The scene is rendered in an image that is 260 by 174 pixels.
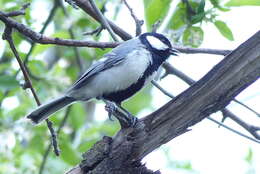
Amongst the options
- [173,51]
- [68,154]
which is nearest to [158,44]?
[173,51]

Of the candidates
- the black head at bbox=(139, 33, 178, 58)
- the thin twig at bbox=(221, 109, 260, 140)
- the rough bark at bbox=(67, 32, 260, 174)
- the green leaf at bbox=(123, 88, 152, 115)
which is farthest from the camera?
the green leaf at bbox=(123, 88, 152, 115)

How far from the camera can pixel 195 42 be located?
3227 mm

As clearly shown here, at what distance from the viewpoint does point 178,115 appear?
7.98 ft

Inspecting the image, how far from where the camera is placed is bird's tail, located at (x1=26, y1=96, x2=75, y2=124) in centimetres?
322

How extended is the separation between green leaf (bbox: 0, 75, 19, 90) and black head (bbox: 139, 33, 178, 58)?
0.94 metres

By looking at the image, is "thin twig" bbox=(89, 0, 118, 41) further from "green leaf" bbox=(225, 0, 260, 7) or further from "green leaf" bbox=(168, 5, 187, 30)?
"green leaf" bbox=(225, 0, 260, 7)

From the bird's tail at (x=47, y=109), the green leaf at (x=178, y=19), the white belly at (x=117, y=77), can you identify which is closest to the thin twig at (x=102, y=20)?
the white belly at (x=117, y=77)

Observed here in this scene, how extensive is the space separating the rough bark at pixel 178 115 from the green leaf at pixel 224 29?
0.79m

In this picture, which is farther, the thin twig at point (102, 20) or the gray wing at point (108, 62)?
the gray wing at point (108, 62)

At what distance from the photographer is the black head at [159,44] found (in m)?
3.60

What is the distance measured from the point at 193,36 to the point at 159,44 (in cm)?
47

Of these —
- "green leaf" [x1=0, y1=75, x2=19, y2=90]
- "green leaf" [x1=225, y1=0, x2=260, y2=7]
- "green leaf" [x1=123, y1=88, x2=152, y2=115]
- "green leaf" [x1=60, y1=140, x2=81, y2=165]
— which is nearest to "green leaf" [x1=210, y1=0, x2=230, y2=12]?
"green leaf" [x1=225, y1=0, x2=260, y2=7]

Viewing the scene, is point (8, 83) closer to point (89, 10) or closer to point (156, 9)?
point (89, 10)

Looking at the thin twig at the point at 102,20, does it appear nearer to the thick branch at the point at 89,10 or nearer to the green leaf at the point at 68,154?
the thick branch at the point at 89,10
